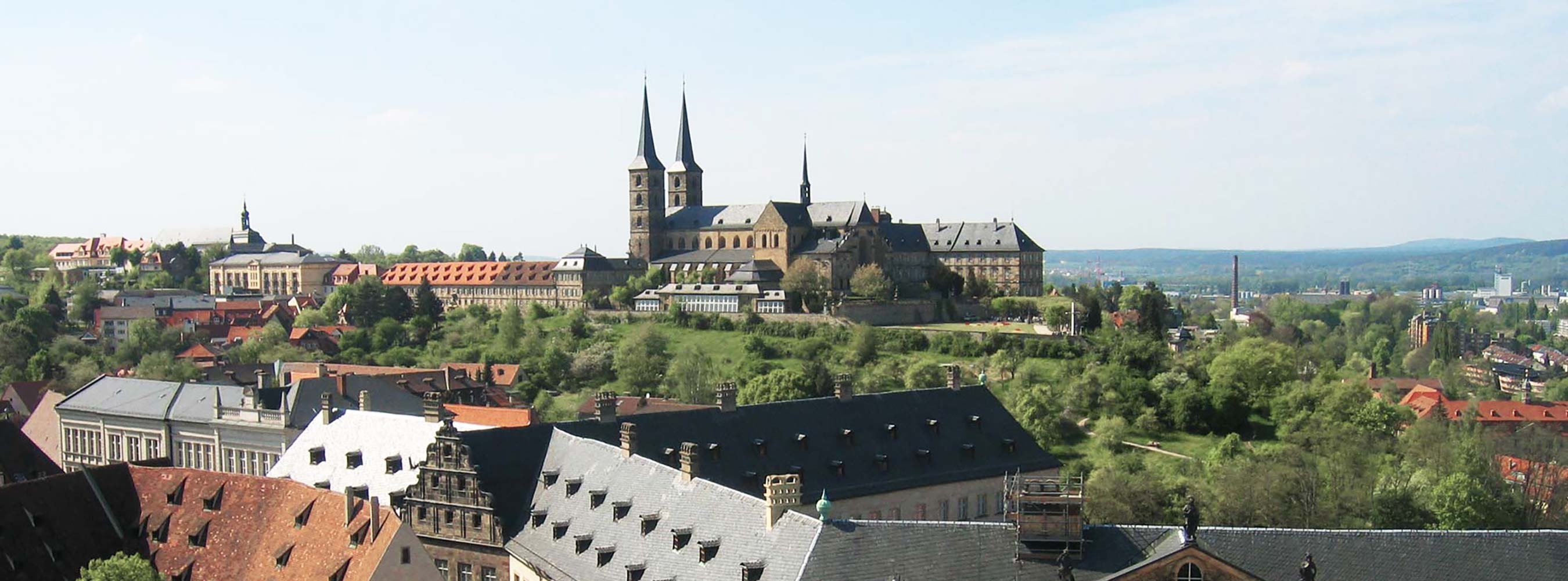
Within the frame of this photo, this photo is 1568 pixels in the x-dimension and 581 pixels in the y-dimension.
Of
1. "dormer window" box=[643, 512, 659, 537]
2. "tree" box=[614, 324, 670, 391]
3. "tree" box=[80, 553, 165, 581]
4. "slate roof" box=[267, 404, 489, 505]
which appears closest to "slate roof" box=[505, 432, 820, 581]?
"dormer window" box=[643, 512, 659, 537]

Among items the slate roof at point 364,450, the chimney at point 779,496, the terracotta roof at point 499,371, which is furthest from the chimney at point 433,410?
the terracotta roof at point 499,371

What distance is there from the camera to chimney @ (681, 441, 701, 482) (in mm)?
41312

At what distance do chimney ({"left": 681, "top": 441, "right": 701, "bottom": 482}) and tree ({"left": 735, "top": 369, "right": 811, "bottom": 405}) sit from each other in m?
49.3

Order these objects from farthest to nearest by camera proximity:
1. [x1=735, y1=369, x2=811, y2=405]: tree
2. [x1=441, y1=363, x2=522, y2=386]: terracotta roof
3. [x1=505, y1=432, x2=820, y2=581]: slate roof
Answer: [x1=441, y1=363, x2=522, y2=386]: terracotta roof, [x1=735, y1=369, x2=811, y2=405]: tree, [x1=505, y1=432, x2=820, y2=581]: slate roof

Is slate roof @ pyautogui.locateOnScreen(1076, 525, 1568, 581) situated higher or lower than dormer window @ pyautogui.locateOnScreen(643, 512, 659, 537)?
higher

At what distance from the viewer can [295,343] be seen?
135 metres

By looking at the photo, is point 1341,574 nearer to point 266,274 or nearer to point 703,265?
point 703,265

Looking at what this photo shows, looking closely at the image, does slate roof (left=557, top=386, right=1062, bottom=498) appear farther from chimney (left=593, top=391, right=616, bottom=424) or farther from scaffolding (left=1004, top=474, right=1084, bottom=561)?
scaffolding (left=1004, top=474, right=1084, bottom=561)

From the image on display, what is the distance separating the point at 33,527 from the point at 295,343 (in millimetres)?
91280

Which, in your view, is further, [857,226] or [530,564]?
[857,226]

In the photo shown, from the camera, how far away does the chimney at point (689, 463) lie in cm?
4131

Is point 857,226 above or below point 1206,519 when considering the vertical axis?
above

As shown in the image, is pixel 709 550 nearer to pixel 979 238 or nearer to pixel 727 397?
pixel 727 397

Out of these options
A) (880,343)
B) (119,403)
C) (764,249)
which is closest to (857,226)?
(764,249)
